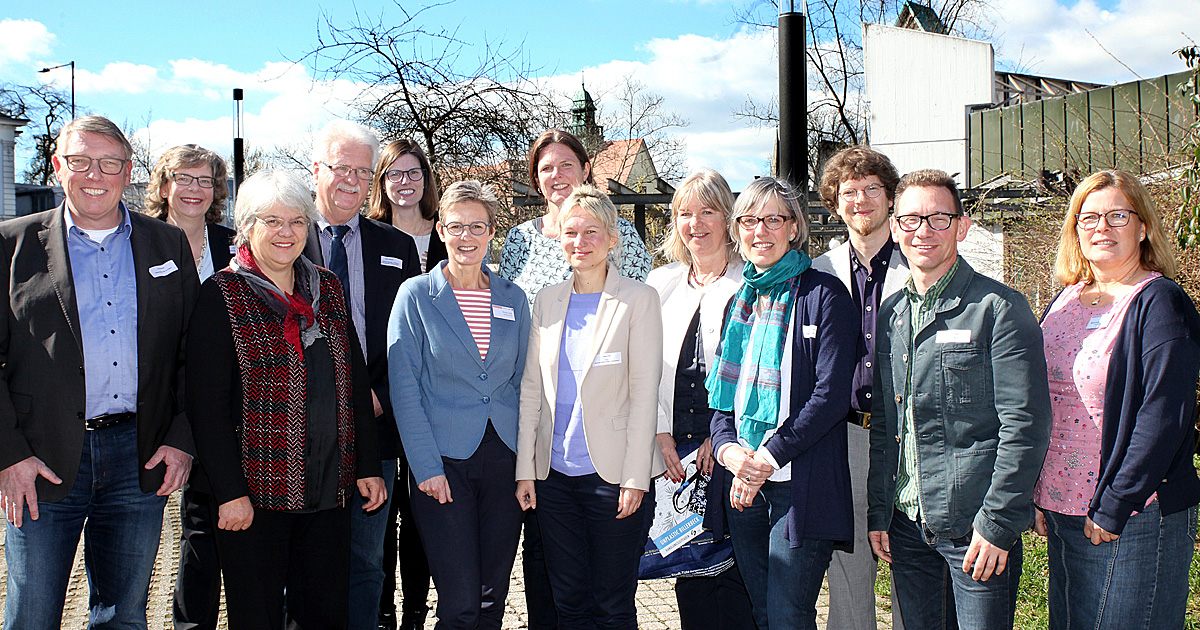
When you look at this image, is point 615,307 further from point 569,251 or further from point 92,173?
point 92,173

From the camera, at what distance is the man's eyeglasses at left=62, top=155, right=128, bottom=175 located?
3.00 metres

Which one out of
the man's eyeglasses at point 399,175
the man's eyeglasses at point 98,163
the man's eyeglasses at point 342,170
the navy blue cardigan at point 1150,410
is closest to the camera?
the navy blue cardigan at point 1150,410

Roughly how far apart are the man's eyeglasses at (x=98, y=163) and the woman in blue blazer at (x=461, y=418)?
116 centimetres

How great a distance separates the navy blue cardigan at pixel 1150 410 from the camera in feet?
8.30

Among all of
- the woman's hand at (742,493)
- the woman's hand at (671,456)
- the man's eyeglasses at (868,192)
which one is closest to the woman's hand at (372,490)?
the woman's hand at (671,456)

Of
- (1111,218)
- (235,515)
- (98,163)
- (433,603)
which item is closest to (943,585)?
(1111,218)

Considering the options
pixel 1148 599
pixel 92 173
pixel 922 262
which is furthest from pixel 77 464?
pixel 1148 599

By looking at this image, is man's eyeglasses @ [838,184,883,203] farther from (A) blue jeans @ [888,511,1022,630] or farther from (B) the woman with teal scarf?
(A) blue jeans @ [888,511,1022,630]

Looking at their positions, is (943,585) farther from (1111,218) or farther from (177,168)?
(177,168)

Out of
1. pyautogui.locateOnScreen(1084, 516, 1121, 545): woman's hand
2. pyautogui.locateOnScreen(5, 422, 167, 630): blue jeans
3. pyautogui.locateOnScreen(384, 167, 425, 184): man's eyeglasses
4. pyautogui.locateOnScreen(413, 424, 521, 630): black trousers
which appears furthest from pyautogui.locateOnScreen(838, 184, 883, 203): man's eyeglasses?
pyautogui.locateOnScreen(5, 422, 167, 630): blue jeans

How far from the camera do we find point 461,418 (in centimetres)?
332

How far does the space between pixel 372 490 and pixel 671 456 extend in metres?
1.27

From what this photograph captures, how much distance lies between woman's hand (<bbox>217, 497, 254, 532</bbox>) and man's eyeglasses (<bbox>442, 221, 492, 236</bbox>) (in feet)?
4.27

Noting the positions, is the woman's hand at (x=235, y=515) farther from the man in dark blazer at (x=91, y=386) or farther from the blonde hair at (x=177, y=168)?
the blonde hair at (x=177, y=168)
